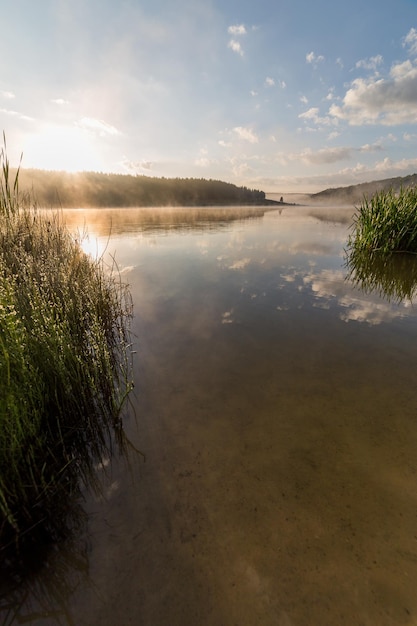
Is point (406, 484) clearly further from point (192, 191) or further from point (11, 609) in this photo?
point (192, 191)

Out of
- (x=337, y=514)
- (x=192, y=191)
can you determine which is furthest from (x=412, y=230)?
(x=192, y=191)

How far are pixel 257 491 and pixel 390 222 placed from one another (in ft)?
37.9

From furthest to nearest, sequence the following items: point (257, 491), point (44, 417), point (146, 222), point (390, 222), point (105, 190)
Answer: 1. point (105, 190)
2. point (146, 222)
3. point (390, 222)
4. point (44, 417)
5. point (257, 491)

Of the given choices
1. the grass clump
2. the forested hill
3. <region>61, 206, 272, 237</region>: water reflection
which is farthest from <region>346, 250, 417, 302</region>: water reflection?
the forested hill

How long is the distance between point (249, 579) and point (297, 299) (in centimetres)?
566

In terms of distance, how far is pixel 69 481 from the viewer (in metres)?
2.39

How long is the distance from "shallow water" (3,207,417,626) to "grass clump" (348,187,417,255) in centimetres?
716

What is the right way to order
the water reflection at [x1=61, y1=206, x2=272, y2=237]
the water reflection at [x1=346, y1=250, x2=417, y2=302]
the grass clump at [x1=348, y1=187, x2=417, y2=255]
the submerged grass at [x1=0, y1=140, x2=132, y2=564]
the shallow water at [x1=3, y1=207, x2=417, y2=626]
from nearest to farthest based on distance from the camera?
the shallow water at [x1=3, y1=207, x2=417, y2=626], the submerged grass at [x1=0, y1=140, x2=132, y2=564], the water reflection at [x1=346, y1=250, x2=417, y2=302], the grass clump at [x1=348, y1=187, x2=417, y2=255], the water reflection at [x1=61, y1=206, x2=272, y2=237]

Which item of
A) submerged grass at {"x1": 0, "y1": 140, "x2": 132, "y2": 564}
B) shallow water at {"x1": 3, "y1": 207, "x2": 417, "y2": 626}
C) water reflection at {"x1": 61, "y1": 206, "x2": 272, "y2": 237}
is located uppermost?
water reflection at {"x1": 61, "y1": 206, "x2": 272, "y2": 237}

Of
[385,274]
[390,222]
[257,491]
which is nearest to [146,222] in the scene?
[390,222]

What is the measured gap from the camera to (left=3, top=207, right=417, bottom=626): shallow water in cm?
166

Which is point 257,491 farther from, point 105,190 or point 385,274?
point 105,190

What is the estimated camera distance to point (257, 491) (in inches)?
91.0

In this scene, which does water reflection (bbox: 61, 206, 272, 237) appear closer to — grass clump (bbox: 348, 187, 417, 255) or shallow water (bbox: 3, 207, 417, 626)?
grass clump (bbox: 348, 187, 417, 255)
